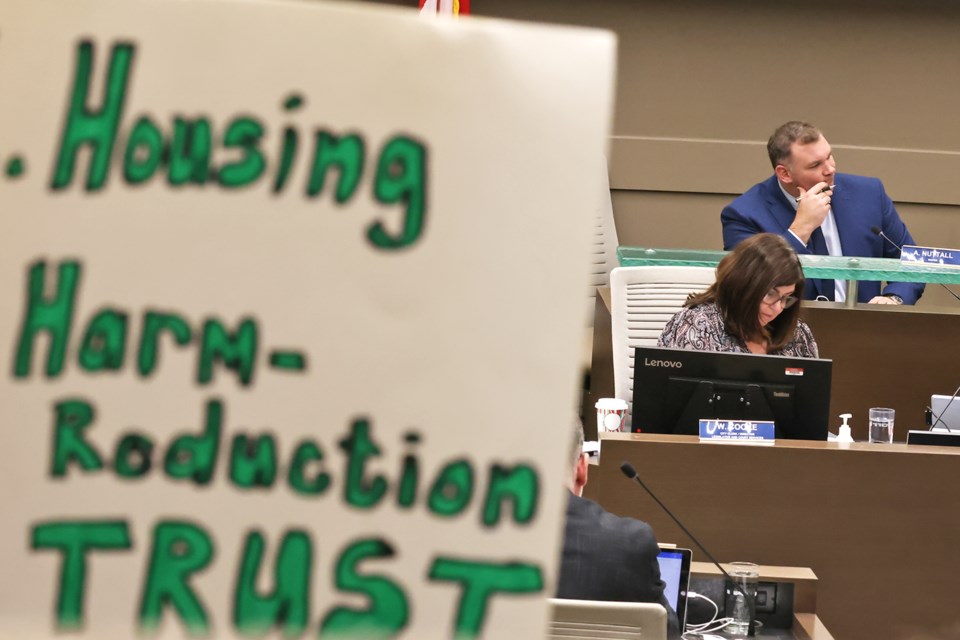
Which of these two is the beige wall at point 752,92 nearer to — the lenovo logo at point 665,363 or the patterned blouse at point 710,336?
the patterned blouse at point 710,336

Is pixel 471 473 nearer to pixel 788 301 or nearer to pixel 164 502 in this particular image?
pixel 164 502

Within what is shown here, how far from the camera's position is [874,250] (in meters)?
4.91

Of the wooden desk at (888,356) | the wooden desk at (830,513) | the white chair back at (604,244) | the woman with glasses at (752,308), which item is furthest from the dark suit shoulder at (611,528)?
the white chair back at (604,244)

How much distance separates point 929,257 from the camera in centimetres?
434

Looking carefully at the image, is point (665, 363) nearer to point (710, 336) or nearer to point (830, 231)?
point (710, 336)

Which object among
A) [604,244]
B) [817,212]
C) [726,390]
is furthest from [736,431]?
[604,244]

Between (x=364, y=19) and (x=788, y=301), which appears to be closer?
(x=364, y=19)

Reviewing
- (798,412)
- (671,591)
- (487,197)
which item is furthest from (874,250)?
(487,197)

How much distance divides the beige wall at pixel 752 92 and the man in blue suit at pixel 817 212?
1.65m

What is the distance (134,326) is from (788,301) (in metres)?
3.41

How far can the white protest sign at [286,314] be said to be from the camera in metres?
0.73

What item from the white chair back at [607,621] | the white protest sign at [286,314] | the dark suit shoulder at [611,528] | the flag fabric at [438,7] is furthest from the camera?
the flag fabric at [438,7]

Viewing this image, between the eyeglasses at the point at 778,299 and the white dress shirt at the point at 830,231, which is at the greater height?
the white dress shirt at the point at 830,231

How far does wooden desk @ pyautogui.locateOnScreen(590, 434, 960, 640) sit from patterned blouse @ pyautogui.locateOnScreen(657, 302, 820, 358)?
89 cm
